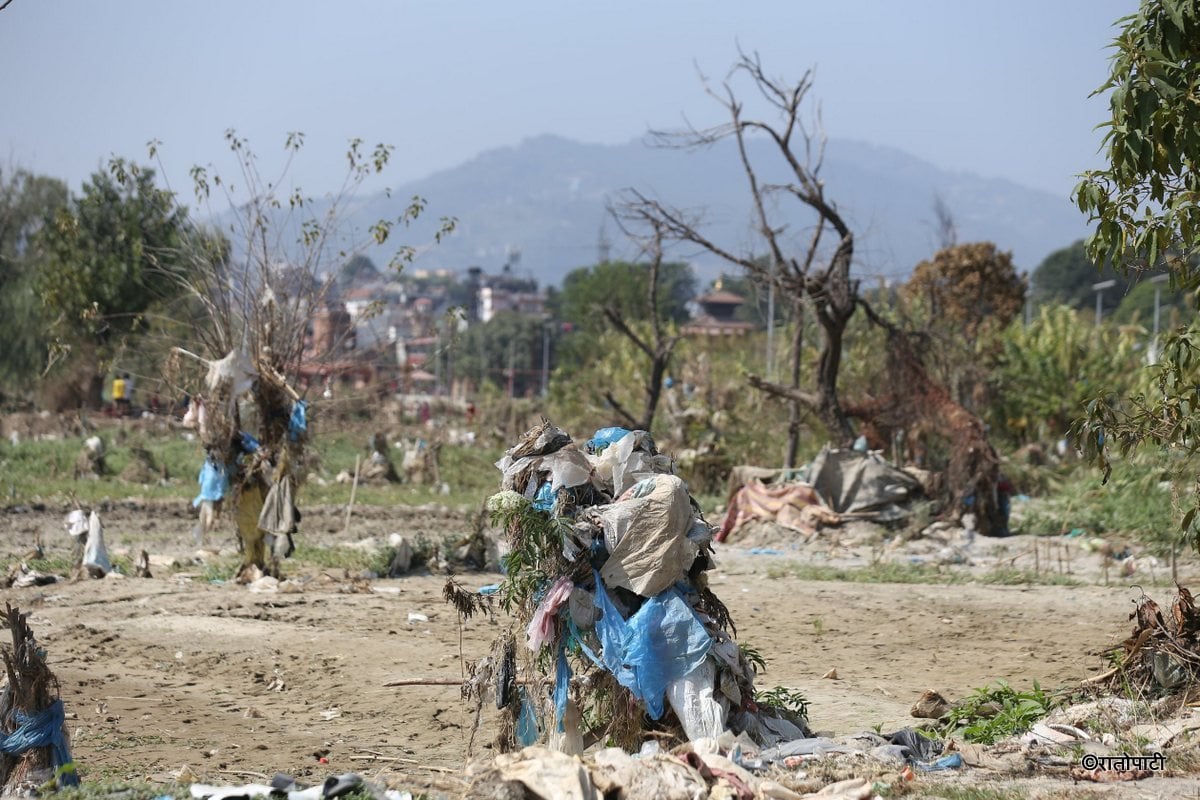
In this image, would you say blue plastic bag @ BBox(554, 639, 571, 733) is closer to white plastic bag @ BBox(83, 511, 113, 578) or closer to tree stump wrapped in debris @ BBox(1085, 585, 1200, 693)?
tree stump wrapped in debris @ BBox(1085, 585, 1200, 693)

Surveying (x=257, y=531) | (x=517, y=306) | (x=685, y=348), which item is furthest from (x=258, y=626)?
(x=517, y=306)

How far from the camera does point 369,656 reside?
8844 mm

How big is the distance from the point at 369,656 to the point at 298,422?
11.1 feet

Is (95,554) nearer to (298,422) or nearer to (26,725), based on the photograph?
(298,422)

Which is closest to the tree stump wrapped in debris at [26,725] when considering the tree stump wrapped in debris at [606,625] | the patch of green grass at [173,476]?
the tree stump wrapped in debris at [606,625]

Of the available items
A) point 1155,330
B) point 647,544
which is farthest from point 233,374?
point 1155,330

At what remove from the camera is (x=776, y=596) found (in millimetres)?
11570

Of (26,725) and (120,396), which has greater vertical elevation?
(120,396)

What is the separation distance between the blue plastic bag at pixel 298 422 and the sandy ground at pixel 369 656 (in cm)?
135

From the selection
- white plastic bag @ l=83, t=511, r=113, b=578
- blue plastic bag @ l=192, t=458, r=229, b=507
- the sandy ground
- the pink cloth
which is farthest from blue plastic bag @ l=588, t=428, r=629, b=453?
white plastic bag @ l=83, t=511, r=113, b=578

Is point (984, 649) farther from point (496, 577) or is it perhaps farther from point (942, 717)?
point (496, 577)

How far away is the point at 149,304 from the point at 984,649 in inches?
1071

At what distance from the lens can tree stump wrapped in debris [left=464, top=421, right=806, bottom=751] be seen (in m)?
5.73

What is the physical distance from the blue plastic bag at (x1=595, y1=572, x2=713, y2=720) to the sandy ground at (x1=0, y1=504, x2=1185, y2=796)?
0.89 metres
